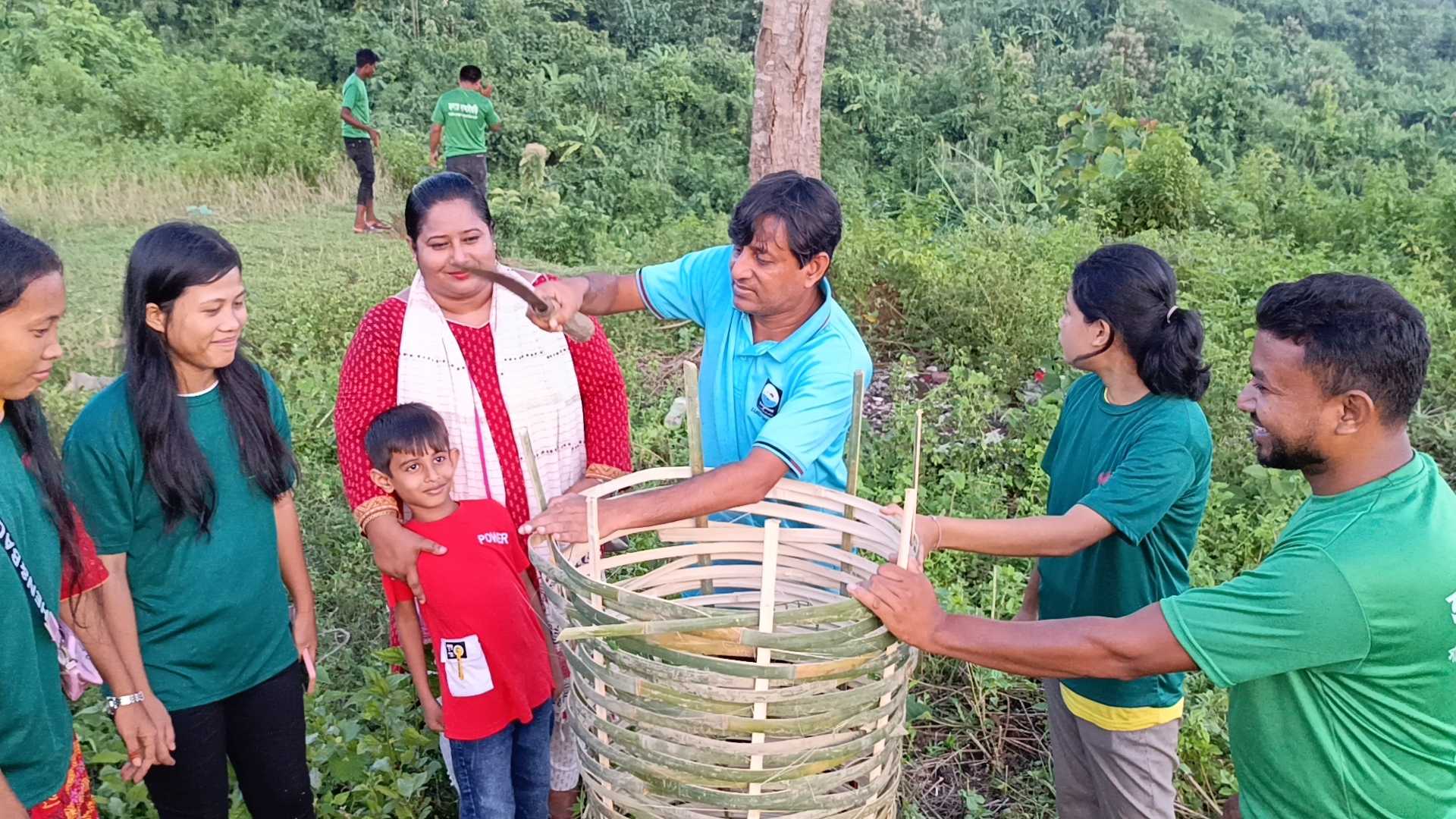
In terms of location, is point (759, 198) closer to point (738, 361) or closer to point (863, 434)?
point (738, 361)

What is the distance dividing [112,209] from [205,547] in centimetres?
788

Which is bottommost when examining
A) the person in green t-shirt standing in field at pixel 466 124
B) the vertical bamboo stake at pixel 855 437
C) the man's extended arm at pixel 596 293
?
the vertical bamboo stake at pixel 855 437

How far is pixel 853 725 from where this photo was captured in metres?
1.66

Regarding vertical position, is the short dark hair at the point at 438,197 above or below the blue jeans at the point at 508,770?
above

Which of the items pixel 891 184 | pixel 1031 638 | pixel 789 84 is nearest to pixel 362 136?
pixel 789 84

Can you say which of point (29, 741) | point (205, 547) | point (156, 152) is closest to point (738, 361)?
point (205, 547)

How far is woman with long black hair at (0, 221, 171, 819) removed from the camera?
5.54 ft

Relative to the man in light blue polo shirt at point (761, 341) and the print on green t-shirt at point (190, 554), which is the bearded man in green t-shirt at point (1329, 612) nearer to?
the man in light blue polo shirt at point (761, 341)

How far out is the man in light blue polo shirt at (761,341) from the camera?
2.00 metres

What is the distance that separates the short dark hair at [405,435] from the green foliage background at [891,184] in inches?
32.1

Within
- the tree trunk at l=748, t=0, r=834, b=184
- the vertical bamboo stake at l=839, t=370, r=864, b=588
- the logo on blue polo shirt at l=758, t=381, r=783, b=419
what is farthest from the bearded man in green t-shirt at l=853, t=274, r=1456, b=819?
the tree trunk at l=748, t=0, r=834, b=184

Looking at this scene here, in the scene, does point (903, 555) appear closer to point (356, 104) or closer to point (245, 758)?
point (245, 758)

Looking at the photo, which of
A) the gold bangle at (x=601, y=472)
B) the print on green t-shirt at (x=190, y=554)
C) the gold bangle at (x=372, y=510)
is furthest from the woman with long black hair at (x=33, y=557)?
the gold bangle at (x=601, y=472)

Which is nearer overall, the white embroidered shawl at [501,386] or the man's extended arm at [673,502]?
the man's extended arm at [673,502]
